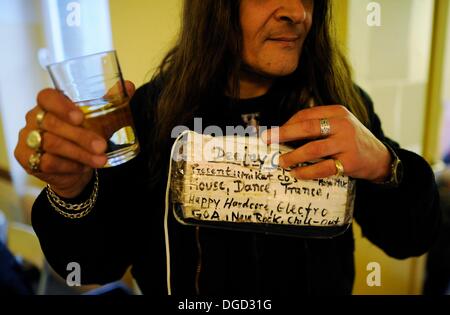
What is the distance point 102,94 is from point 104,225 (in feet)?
0.65

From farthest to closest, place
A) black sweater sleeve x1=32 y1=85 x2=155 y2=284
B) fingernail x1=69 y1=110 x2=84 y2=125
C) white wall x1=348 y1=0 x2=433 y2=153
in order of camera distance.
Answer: white wall x1=348 y1=0 x2=433 y2=153
black sweater sleeve x1=32 y1=85 x2=155 y2=284
fingernail x1=69 y1=110 x2=84 y2=125

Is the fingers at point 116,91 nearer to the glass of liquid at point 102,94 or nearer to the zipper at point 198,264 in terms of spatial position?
Result: the glass of liquid at point 102,94

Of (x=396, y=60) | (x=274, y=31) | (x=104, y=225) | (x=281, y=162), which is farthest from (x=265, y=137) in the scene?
(x=396, y=60)

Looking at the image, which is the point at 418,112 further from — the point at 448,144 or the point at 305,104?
the point at 305,104

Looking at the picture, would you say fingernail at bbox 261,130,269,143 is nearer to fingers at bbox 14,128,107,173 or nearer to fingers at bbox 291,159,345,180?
fingers at bbox 291,159,345,180

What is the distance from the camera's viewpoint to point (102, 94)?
15.2 inches

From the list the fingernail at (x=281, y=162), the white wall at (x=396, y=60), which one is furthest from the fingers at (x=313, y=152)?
the white wall at (x=396, y=60)

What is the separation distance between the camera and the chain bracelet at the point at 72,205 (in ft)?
1.32

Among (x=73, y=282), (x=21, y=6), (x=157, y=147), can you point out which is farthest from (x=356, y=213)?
(x=21, y=6)

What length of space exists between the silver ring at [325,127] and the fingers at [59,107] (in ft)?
0.88

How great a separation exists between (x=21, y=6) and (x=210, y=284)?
1.83ft

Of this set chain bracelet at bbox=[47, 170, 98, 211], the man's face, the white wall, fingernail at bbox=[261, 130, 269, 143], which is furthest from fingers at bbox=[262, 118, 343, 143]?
the white wall

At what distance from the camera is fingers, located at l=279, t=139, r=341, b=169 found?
382 millimetres

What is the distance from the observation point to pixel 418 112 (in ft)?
2.76
